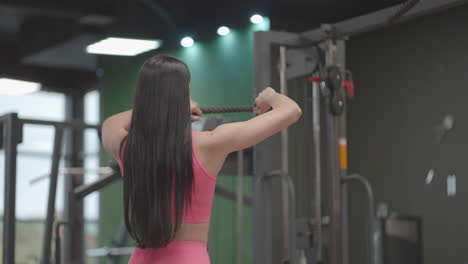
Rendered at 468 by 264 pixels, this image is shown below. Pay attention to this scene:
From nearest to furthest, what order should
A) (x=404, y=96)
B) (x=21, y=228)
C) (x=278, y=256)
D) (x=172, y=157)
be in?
1. (x=172, y=157)
2. (x=278, y=256)
3. (x=404, y=96)
4. (x=21, y=228)

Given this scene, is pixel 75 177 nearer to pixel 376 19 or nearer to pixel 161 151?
pixel 376 19

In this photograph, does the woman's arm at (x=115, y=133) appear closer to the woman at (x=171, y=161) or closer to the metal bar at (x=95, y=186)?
the woman at (x=171, y=161)

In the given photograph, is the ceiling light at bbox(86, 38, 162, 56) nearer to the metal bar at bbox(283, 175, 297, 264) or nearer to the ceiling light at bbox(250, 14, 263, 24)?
the ceiling light at bbox(250, 14, 263, 24)

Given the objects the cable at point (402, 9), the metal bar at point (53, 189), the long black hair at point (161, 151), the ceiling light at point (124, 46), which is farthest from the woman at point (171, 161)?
the ceiling light at point (124, 46)

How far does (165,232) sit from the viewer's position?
1.47 meters

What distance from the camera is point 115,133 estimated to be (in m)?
1.68

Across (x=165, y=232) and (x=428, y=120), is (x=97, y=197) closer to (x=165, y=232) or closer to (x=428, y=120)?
(x=428, y=120)

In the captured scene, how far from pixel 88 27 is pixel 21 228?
2.19 meters

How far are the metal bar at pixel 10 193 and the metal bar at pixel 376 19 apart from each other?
149cm

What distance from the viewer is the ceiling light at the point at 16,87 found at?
255 inches

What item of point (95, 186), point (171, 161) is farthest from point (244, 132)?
point (95, 186)

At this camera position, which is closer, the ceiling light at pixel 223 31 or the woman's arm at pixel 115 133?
the woman's arm at pixel 115 133

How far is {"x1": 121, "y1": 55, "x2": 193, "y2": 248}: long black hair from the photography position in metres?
1.47

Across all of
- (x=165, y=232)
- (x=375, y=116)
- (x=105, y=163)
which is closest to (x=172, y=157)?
(x=165, y=232)
